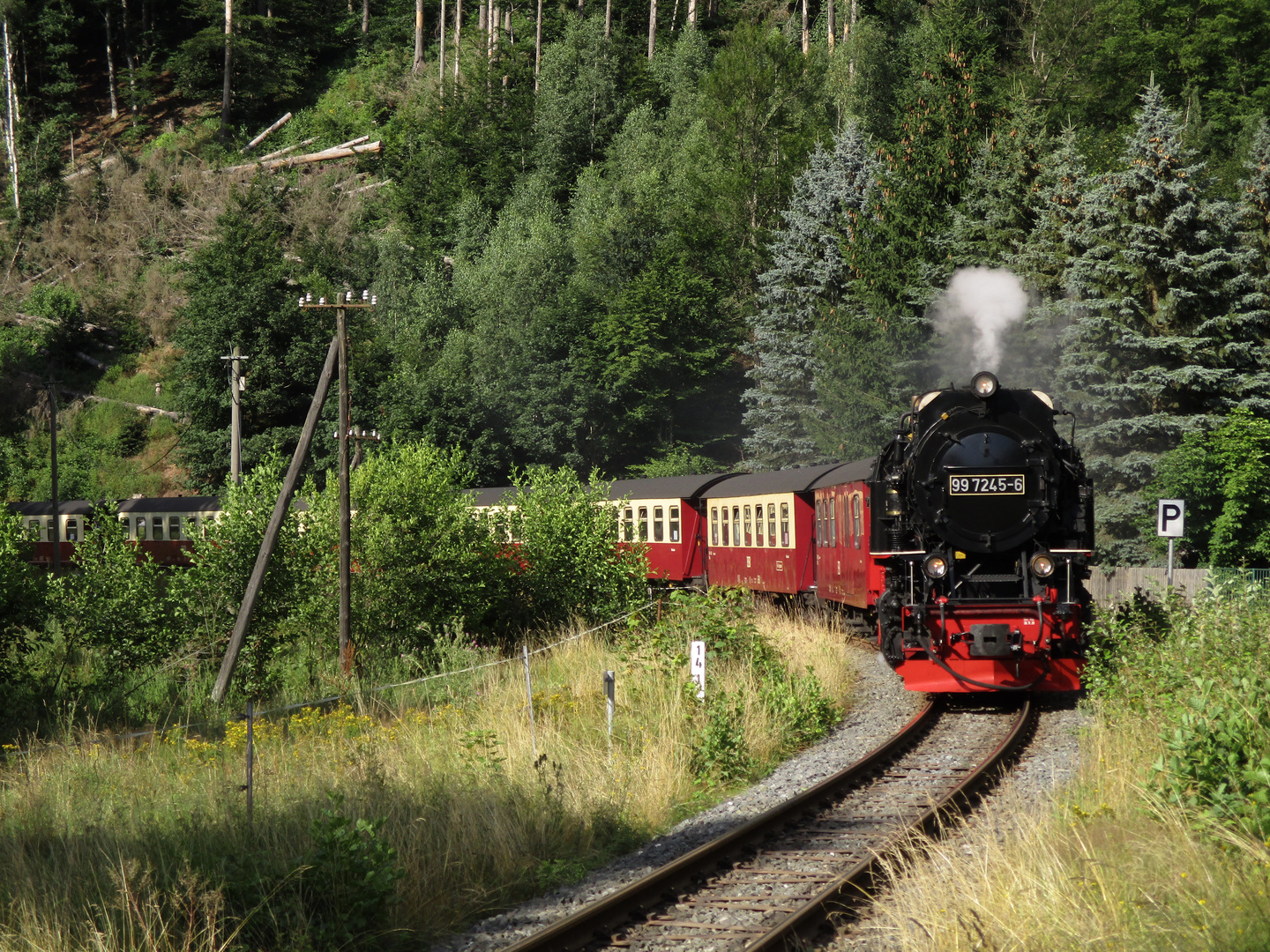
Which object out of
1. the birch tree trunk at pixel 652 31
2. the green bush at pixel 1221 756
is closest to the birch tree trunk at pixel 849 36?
the birch tree trunk at pixel 652 31

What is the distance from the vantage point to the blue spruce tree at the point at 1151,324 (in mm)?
26734

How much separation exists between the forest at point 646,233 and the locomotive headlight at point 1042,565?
14.6m

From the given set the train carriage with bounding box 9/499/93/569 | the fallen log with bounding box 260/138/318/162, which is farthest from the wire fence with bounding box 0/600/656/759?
the fallen log with bounding box 260/138/318/162

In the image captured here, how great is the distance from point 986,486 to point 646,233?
40301 mm

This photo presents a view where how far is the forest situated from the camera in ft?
91.5

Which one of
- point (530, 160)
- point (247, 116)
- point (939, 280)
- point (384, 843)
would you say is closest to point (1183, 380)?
point (939, 280)

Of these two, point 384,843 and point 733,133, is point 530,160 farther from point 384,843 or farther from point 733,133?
point 384,843

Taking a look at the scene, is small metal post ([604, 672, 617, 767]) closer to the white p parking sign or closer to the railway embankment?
the railway embankment

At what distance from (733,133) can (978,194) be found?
16.7 metres

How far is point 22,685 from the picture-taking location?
19.8 metres

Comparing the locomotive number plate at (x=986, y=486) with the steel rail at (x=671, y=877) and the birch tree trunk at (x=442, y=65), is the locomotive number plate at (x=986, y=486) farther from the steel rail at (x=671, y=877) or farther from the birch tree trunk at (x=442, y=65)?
the birch tree trunk at (x=442, y=65)

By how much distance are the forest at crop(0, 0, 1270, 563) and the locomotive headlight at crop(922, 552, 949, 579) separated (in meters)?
15.3

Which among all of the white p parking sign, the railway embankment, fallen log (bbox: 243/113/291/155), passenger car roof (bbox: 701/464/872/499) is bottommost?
the railway embankment

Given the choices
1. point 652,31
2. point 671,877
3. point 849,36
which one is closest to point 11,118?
point 652,31
